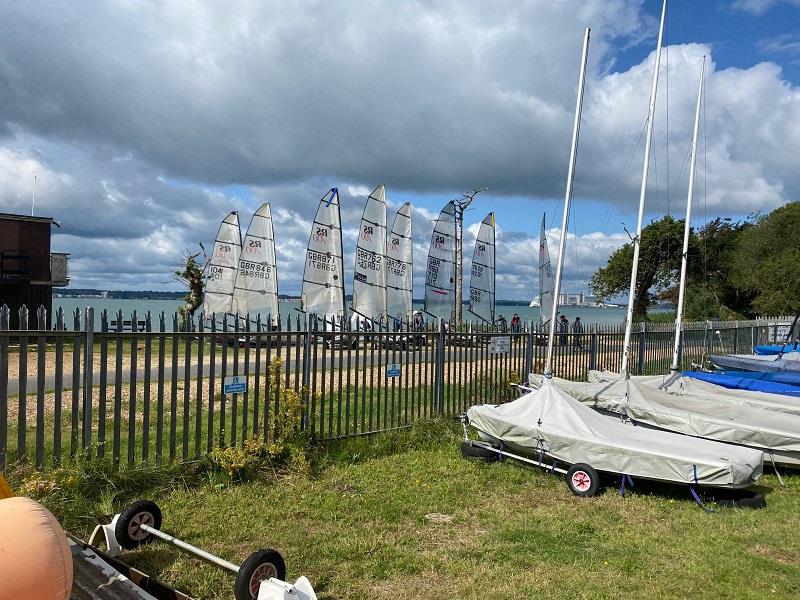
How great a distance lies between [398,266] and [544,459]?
2590 centimetres

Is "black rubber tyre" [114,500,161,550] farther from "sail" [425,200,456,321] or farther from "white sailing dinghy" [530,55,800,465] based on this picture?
"sail" [425,200,456,321]

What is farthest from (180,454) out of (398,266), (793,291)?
(793,291)

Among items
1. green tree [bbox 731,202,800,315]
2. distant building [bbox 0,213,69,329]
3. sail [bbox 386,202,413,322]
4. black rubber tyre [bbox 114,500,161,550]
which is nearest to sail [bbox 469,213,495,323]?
sail [bbox 386,202,413,322]

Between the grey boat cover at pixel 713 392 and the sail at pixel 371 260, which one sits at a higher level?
the sail at pixel 371 260

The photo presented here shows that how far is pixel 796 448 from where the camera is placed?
847 cm

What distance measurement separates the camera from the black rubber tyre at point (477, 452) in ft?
29.0

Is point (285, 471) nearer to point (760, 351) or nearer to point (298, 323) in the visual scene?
point (298, 323)

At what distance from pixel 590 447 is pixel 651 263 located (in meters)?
46.5

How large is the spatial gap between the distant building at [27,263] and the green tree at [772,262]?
126 feet

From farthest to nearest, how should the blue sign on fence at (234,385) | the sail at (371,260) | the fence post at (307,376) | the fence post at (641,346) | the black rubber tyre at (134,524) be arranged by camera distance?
1. the sail at (371,260)
2. the fence post at (641,346)
3. the fence post at (307,376)
4. the blue sign on fence at (234,385)
5. the black rubber tyre at (134,524)

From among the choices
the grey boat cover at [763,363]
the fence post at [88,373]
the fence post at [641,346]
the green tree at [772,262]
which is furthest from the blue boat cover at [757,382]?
the green tree at [772,262]

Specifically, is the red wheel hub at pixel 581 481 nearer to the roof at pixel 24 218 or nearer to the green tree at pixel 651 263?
the roof at pixel 24 218

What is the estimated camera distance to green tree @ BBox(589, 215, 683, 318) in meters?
49.8

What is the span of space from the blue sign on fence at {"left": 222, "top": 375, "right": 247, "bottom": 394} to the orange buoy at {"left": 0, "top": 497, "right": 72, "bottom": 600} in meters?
4.13
